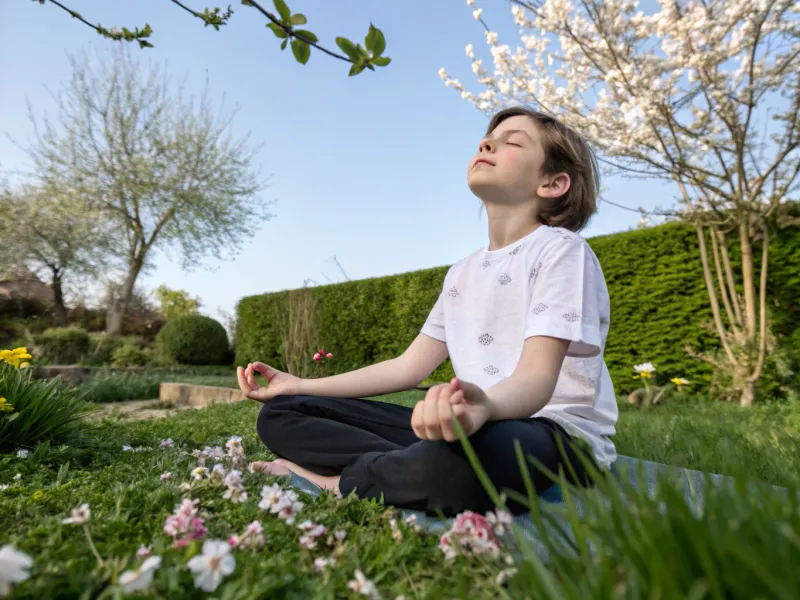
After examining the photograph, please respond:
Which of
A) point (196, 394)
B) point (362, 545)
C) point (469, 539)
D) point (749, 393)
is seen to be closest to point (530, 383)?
point (469, 539)

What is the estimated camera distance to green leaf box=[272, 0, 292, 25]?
1106 millimetres

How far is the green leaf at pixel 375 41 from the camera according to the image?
1137mm

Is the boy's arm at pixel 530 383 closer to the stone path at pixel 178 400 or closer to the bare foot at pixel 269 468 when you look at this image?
the bare foot at pixel 269 468

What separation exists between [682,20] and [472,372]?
5535 millimetres

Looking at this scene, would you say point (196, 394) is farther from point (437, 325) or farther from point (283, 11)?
point (283, 11)

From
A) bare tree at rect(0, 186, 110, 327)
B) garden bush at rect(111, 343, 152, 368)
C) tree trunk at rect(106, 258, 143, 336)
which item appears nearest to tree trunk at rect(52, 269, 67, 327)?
bare tree at rect(0, 186, 110, 327)

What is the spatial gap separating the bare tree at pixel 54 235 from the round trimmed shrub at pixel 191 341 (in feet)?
17.9

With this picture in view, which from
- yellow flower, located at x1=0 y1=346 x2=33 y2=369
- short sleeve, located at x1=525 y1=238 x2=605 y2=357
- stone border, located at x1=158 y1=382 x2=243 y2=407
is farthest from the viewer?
stone border, located at x1=158 y1=382 x2=243 y2=407

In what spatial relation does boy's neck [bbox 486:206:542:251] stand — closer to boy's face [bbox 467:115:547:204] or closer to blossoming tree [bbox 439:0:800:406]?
boy's face [bbox 467:115:547:204]

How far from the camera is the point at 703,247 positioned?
5418 millimetres

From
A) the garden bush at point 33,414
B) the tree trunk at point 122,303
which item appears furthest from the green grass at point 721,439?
the tree trunk at point 122,303

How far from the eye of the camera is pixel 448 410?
0.96m

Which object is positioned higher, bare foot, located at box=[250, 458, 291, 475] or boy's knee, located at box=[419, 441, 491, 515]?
boy's knee, located at box=[419, 441, 491, 515]

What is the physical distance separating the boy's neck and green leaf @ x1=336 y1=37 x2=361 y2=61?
2.61ft
